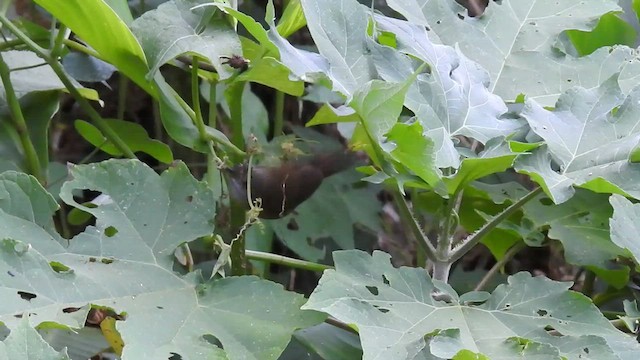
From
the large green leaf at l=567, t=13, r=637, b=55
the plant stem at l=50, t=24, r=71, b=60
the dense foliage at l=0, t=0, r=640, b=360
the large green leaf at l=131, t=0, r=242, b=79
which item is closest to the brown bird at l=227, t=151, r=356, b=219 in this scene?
the dense foliage at l=0, t=0, r=640, b=360

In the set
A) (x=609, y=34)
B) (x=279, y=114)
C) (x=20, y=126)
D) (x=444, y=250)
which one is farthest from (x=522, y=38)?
(x=20, y=126)

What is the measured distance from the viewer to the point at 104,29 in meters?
0.66

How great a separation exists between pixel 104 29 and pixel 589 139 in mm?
Answer: 424

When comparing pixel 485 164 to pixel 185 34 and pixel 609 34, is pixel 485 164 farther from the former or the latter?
pixel 609 34

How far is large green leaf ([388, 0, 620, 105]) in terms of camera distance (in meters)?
0.79

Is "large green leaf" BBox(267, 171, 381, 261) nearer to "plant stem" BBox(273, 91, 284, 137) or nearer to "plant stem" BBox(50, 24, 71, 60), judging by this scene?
"plant stem" BBox(273, 91, 284, 137)

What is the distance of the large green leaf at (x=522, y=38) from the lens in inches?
31.0

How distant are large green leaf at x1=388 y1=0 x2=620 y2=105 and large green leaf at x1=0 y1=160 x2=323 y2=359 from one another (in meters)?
0.31

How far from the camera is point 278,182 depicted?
2.50 feet

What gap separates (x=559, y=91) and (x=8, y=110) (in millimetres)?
593

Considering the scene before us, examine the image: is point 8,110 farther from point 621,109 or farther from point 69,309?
point 621,109

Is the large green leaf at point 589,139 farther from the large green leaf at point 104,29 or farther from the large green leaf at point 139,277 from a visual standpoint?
the large green leaf at point 104,29

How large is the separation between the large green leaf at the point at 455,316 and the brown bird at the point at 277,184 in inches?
6.9

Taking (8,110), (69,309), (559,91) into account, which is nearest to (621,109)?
(559,91)
